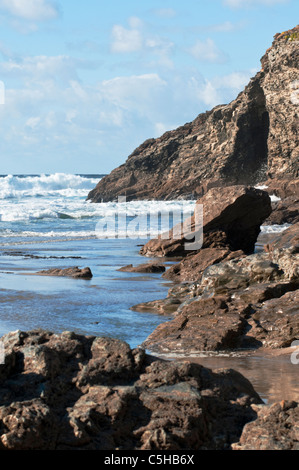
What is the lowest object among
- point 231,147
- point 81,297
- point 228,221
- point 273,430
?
point 81,297

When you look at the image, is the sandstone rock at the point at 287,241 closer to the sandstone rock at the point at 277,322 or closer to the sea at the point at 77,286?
the sandstone rock at the point at 277,322

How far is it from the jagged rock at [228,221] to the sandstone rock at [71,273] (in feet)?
10.2

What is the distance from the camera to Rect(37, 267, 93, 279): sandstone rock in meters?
12.2

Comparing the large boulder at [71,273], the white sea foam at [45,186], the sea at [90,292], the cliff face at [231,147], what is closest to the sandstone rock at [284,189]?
the cliff face at [231,147]

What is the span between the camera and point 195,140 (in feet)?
205

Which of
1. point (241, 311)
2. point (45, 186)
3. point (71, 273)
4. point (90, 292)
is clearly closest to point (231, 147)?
point (45, 186)

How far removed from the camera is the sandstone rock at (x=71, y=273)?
1221cm

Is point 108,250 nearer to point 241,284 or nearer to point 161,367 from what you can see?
point 241,284

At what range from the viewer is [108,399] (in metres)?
3.32

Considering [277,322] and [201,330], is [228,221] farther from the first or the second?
[201,330]

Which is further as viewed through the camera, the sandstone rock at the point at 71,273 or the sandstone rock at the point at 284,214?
the sandstone rock at the point at 284,214

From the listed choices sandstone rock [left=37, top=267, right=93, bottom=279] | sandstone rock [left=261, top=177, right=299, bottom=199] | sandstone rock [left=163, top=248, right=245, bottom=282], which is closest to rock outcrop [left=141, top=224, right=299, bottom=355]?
sandstone rock [left=163, top=248, right=245, bottom=282]

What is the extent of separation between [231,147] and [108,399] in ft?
178

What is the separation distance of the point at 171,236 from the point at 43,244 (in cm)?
750
